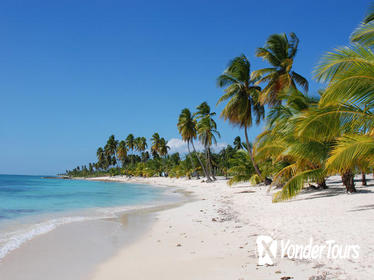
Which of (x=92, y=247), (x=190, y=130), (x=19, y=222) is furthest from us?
(x=190, y=130)

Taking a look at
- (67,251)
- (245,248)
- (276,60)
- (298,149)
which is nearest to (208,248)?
(245,248)

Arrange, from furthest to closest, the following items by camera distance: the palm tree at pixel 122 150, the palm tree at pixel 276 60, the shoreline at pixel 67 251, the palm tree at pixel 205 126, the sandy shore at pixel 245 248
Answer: the palm tree at pixel 122 150 → the palm tree at pixel 205 126 → the palm tree at pixel 276 60 → the shoreline at pixel 67 251 → the sandy shore at pixel 245 248

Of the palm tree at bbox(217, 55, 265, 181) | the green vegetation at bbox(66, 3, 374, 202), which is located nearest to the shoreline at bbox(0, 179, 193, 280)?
the green vegetation at bbox(66, 3, 374, 202)

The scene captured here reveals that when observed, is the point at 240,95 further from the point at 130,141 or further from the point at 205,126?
the point at 130,141

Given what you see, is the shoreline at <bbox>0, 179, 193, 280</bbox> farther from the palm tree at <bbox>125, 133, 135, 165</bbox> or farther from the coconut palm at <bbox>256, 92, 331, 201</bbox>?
the palm tree at <bbox>125, 133, 135, 165</bbox>

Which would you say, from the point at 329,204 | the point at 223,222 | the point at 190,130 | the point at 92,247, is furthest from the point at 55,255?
the point at 190,130

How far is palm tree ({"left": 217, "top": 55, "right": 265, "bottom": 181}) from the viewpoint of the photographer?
1909 centimetres

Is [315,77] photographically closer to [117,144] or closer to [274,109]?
[274,109]

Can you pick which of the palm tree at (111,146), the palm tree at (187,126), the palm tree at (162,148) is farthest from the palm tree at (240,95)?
the palm tree at (111,146)

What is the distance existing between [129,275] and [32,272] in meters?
1.79

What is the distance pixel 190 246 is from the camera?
5539mm

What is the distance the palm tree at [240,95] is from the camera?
19094mm

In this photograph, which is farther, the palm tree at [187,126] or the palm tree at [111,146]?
the palm tree at [111,146]

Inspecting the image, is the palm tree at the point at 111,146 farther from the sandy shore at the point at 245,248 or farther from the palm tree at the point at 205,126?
the sandy shore at the point at 245,248
